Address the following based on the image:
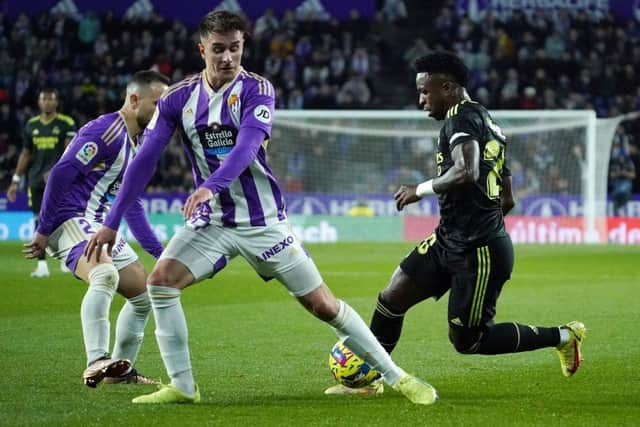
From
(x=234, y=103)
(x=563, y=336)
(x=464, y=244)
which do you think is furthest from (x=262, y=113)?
(x=563, y=336)

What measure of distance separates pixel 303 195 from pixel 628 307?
1296 cm

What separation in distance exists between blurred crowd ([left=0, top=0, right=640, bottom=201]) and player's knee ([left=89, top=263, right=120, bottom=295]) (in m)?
21.2

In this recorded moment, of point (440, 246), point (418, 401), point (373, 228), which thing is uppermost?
point (440, 246)

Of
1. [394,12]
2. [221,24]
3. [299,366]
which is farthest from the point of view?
[394,12]

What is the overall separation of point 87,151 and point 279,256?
5.97 ft

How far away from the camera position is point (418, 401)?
21.6 feet

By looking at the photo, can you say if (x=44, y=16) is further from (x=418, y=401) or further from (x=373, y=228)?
(x=418, y=401)

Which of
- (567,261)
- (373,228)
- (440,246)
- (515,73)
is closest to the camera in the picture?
(440,246)

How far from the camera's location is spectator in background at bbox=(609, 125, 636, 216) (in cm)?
Answer: 2434

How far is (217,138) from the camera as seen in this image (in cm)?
643

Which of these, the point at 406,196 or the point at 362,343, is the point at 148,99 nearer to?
the point at 406,196

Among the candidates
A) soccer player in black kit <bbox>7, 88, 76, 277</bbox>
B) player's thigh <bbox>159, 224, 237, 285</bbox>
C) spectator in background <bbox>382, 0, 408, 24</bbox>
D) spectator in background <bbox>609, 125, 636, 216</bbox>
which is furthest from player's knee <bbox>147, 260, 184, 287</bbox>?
spectator in background <bbox>382, 0, 408, 24</bbox>

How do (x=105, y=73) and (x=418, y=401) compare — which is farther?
(x=105, y=73)

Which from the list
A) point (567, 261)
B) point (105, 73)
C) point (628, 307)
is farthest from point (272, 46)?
point (628, 307)
